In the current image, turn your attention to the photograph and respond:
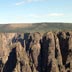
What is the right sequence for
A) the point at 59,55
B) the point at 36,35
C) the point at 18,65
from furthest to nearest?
the point at 36,35 < the point at 59,55 < the point at 18,65

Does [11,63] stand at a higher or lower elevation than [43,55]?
Result: lower

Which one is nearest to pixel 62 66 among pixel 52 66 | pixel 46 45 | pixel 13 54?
pixel 52 66

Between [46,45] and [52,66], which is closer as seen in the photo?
[52,66]

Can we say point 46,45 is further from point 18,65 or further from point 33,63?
point 18,65

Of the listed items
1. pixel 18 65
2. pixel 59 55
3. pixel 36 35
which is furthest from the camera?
pixel 36 35

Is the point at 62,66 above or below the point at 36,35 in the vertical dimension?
below

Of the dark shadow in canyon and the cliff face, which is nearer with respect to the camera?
the cliff face

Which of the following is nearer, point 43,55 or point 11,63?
point 11,63

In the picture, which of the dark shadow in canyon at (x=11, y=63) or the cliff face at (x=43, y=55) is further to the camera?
the dark shadow in canyon at (x=11, y=63)
